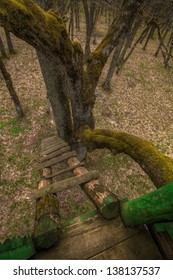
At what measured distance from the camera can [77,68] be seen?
15.1 feet

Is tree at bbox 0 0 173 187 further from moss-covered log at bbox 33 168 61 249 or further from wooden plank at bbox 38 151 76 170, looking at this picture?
moss-covered log at bbox 33 168 61 249

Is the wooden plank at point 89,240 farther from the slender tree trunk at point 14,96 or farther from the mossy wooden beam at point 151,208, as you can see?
the slender tree trunk at point 14,96

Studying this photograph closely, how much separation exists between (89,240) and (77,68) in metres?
3.79

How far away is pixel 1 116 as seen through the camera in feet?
30.9

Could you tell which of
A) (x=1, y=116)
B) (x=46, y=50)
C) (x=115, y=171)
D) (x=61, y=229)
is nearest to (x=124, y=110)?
(x=115, y=171)

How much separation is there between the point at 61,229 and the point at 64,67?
11.3ft

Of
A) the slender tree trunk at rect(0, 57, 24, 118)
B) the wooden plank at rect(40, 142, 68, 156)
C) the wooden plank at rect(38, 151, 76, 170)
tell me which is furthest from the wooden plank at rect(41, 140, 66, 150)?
the slender tree trunk at rect(0, 57, 24, 118)

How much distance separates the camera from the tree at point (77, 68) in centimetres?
321

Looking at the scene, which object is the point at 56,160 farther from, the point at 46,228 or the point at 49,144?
the point at 46,228

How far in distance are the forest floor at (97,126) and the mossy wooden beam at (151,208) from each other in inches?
191

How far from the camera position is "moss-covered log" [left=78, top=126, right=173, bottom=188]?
3.36 meters

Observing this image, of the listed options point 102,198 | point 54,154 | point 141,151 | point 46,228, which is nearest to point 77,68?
point 141,151

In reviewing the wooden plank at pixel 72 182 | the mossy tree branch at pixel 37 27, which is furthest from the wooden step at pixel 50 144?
the mossy tree branch at pixel 37 27
